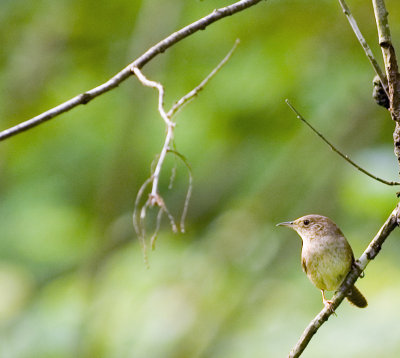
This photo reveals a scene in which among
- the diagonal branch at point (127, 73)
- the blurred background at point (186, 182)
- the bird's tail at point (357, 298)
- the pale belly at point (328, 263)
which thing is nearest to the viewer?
the diagonal branch at point (127, 73)

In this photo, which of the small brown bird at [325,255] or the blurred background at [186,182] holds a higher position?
the blurred background at [186,182]

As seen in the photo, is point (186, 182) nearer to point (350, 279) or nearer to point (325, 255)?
point (325, 255)

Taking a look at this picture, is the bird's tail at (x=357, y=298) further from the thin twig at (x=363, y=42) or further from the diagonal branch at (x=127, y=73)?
the diagonal branch at (x=127, y=73)

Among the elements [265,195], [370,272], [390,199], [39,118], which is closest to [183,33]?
[39,118]

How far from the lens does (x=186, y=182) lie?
877 cm

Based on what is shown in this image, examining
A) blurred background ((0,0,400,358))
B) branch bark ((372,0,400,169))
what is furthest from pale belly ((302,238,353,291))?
blurred background ((0,0,400,358))

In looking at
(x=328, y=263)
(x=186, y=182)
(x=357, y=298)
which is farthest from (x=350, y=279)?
(x=186, y=182)

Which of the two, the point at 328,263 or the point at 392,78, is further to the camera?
the point at 328,263

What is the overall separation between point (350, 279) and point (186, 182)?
585 cm

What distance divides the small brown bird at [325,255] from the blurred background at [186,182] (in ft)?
12.3

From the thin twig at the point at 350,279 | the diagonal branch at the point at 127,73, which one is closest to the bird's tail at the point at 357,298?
the thin twig at the point at 350,279

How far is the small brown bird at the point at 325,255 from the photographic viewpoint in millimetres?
3480

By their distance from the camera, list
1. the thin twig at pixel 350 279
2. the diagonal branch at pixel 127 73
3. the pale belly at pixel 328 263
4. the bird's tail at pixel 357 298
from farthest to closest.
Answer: the bird's tail at pixel 357 298
the pale belly at pixel 328 263
the diagonal branch at pixel 127 73
the thin twig at pixel 350 279

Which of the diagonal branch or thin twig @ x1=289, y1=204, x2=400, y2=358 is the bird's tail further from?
the diagonal branch
